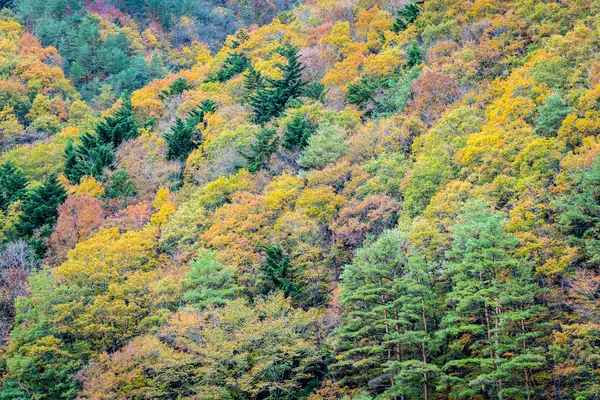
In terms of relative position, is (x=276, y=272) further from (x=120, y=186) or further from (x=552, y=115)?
(x=120, y=186)

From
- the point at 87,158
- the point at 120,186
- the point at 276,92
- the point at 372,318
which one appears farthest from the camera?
the point at 87,158

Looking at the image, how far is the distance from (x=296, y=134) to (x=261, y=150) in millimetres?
2690

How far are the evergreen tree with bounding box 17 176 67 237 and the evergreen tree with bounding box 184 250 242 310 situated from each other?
593 inches

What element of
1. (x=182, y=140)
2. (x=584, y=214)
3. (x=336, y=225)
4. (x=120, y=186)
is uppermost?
(x=182, y=140)

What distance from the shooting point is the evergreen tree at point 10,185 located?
52.4m

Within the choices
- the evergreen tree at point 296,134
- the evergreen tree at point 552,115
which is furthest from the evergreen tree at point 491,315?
the evergreen tree at point 296,134

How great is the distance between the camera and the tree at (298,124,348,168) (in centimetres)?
4669

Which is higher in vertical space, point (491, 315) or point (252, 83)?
point (252, 83)

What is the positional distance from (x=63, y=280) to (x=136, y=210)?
10087mm

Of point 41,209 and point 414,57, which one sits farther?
point 414,57

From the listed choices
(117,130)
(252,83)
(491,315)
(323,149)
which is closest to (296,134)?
(323,149)

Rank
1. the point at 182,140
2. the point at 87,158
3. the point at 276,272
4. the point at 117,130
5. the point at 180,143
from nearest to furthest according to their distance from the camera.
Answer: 1. the point at 276,272
2. the point at 180,143
3. the point at 182,140
4. the point at 87,158
5. the point at 117,130

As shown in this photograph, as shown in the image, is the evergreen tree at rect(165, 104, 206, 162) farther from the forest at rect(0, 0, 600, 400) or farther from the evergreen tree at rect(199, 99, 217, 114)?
the evergreen tree at rect(199, 99, 217, 114)

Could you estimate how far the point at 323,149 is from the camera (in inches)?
1853
